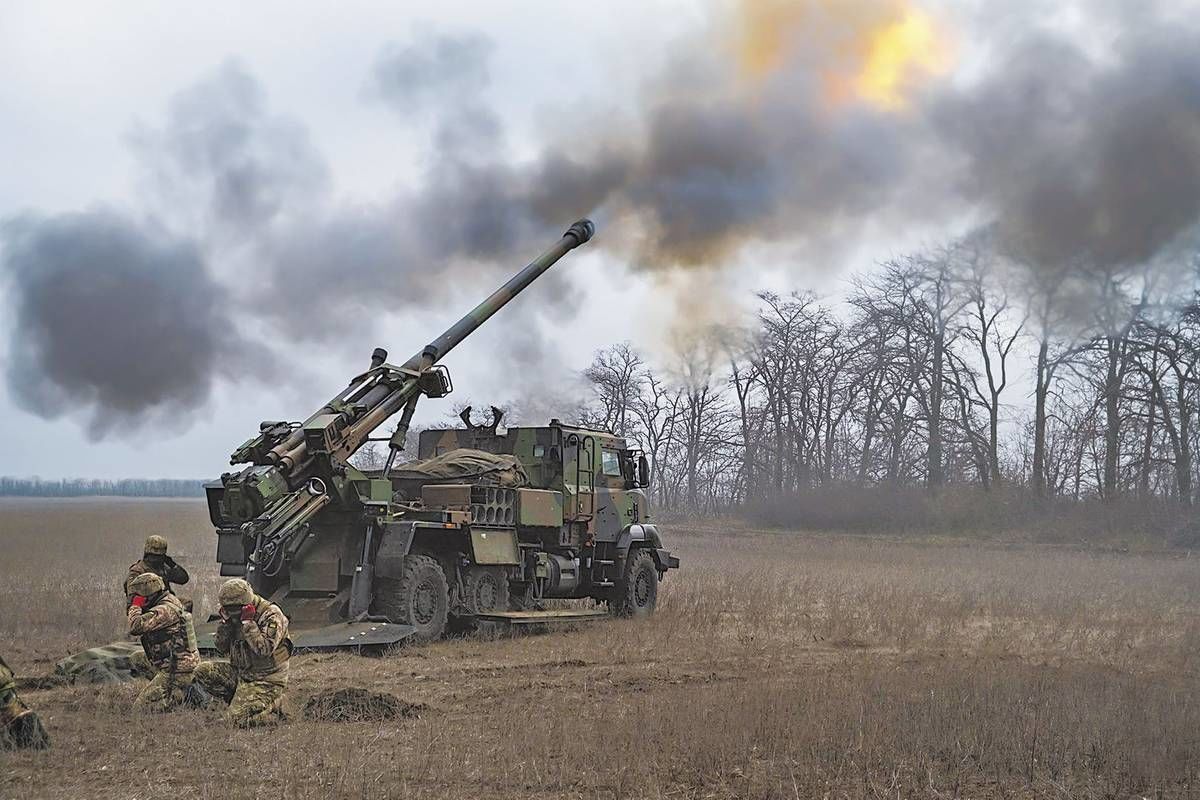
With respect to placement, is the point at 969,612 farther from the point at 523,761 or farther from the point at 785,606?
the point at 523,761

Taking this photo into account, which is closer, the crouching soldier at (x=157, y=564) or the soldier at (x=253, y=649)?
the soldier at (x=253, y=649)

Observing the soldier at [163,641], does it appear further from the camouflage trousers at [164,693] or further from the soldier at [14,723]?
the soldier at [14,723]

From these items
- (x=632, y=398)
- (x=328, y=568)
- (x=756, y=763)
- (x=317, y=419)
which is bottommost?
(x=756, y=763)

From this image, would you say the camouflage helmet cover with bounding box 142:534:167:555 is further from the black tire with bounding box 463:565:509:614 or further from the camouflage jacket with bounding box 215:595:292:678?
the black tire with bounding box 463:565:509:614

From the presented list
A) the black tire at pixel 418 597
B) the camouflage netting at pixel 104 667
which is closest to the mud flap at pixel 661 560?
the black tire at pixel 418 597

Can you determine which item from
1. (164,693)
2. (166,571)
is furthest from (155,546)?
(164,693)

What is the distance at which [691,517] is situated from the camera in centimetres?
5125

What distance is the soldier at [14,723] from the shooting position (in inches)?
321

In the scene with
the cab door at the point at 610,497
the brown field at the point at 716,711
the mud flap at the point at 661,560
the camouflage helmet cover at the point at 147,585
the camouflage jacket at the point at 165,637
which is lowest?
the brown field at the point at 716,711

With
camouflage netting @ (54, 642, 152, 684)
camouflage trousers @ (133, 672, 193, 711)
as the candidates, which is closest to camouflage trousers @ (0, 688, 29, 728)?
camouflage trousers @ (133, 672, 193, 711)

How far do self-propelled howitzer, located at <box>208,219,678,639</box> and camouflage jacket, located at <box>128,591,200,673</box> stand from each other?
2633 millimetres

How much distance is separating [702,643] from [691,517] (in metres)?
37.0

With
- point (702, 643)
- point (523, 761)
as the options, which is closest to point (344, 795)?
point (523, 761)

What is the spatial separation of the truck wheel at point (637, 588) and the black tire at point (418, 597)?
11.7ft
